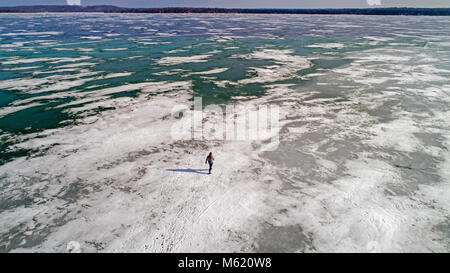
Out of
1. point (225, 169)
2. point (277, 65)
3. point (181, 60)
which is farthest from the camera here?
point (181, 60)

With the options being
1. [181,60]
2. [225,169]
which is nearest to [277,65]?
[181,60]

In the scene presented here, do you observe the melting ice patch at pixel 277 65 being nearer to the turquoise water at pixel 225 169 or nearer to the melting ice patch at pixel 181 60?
the turquoise water at pixel 225 169

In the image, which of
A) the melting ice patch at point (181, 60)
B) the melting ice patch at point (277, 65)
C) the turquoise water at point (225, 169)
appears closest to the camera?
the turquoise water at point (225, 169)

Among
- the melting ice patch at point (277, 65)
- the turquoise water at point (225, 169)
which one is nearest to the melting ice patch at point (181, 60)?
the melting ice patch at point (277, 65)

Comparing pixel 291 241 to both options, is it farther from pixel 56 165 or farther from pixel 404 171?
pixel 56 165

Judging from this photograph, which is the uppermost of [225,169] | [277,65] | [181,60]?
[181,60]

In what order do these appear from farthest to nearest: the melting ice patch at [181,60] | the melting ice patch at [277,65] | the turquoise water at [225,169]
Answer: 1. the melting ice patch at [181,60]
2. the melting ice patch at [277,65]
3. the turquoise water at [225,169]

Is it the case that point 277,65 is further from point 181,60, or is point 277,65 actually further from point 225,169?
point 225,169

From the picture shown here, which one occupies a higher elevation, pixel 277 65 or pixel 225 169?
pixel 277 65

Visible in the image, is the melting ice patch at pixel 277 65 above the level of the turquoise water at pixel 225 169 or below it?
above

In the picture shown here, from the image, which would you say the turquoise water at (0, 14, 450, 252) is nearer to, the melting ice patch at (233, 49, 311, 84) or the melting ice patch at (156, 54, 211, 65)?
the melting ice patch at (233, 49, 311, 84)

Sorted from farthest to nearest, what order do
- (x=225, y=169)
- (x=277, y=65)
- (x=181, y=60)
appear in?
(x=181, y=60)
(x=277, y=65)
(x=225, y=169)
